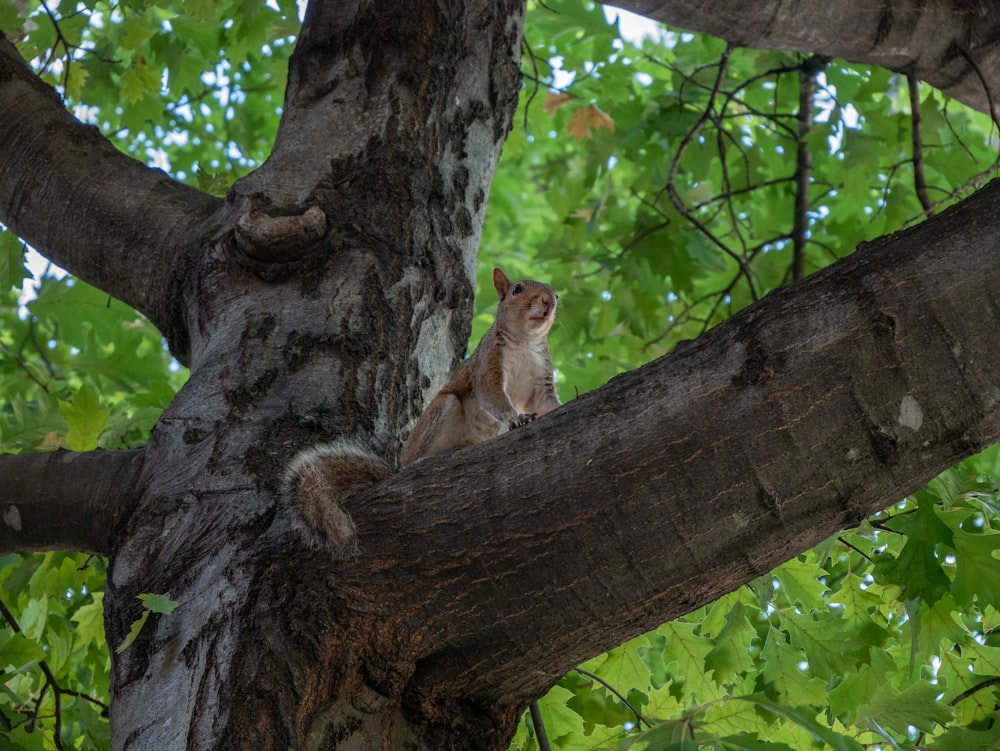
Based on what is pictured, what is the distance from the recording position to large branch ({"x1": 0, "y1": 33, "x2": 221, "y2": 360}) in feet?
8.22

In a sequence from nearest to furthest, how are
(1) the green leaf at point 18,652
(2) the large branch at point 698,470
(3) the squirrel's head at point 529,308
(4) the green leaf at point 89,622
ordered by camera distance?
(2) the large branch at point 698,470 < (1) the green leaf at point 18,652 < (4) the green leaf at point 89,622 < (3) the squirrel's head at point 529,308

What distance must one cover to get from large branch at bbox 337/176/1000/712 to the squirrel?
88 mm

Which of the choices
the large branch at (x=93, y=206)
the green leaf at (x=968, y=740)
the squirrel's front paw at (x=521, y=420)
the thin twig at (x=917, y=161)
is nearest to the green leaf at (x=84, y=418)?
the large branch at (x=93, y=206)

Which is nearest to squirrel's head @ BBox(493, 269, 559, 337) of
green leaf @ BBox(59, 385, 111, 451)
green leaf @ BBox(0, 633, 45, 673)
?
green leaf @ BBox(59, 385, 111, 451)

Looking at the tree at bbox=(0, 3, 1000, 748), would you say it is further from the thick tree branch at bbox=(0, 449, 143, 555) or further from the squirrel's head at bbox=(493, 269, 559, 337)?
the squirrel's head at bbox=(493, 269, 559, 337)

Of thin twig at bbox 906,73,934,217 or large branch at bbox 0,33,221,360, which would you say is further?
thin twig at bbox 906,73,934,217

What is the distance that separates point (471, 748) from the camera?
176cm

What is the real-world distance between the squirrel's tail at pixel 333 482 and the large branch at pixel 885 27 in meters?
1.40

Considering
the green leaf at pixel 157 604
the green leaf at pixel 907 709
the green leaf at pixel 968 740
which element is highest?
the green leaf at pixel 157 604

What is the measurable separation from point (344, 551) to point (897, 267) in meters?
0.93

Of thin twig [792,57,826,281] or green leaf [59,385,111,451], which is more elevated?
thin twig [792,57,826,281]

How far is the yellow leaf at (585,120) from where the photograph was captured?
191 inches

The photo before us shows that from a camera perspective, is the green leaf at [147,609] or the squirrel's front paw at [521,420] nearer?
the green leaf at [147,609]

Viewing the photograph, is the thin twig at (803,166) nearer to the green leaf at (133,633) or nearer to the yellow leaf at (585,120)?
the yellow leaf at (585,120)
